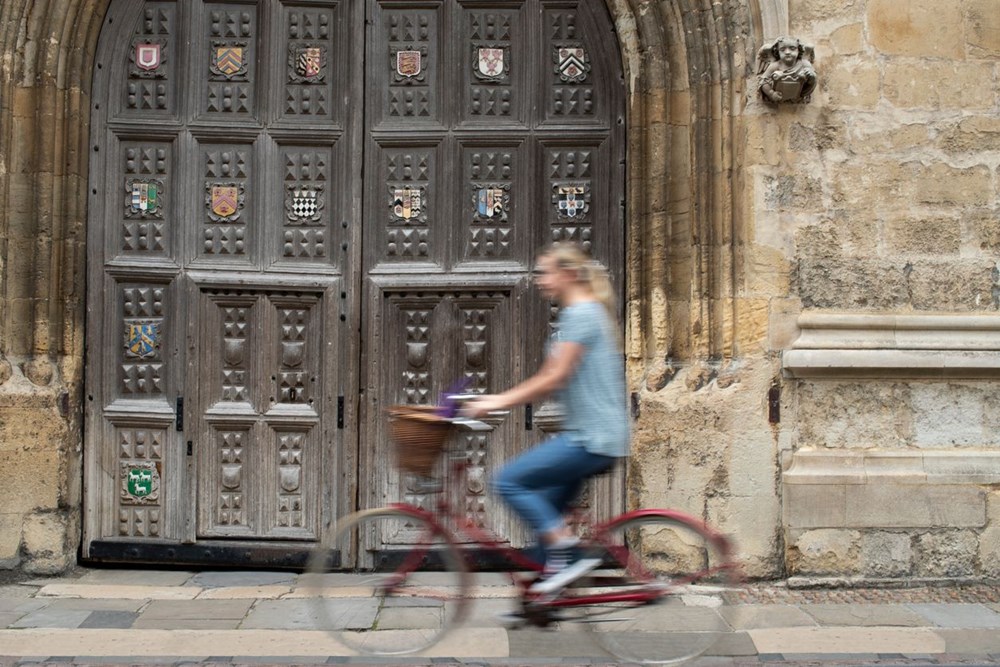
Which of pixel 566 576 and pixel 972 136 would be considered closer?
pixel 566 576

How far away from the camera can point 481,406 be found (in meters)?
3.68

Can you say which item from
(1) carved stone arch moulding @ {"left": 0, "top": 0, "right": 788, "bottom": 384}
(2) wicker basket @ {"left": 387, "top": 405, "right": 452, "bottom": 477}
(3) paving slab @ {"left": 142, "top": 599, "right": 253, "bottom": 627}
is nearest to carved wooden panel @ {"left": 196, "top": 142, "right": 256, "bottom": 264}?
(1) carved stone arch moulding @ {"left": 0, "top": 0, "right": 788, "bottom": 384}

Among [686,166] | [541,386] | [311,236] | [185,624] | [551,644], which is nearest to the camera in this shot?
[541,386]

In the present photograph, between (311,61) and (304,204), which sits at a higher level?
(311,61)

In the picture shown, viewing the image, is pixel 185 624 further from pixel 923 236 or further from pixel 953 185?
pixel 953 185

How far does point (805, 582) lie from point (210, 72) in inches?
173

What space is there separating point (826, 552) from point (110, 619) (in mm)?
3605

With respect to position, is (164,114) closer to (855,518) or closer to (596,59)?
(596,59)

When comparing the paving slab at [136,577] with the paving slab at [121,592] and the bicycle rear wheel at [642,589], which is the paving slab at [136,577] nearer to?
the paving slab at [121,592]

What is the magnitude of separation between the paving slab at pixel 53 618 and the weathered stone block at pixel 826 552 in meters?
3.58

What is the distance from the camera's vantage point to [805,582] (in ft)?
17.7

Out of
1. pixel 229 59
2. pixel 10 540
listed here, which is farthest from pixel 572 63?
pixel 10 540

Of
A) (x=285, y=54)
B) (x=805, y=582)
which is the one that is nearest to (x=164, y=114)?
(x=285, y=54)

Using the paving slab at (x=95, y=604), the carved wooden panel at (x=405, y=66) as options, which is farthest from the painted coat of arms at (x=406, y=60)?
the paving slab at (x=95, y=604)
